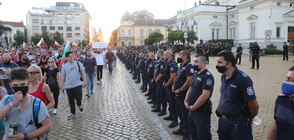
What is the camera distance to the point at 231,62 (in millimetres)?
3426

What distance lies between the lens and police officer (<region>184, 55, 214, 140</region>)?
152 inches

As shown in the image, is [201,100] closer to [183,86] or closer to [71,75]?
[183,86]

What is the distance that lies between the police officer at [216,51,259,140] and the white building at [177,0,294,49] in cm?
3100

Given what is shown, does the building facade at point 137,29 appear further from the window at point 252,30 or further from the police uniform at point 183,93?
the police uniform at point 183,93

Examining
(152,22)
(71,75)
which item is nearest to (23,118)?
(71,75)

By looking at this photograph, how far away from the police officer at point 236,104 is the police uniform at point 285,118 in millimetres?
715

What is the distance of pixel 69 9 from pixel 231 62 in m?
100

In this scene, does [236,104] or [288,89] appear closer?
[288,89]

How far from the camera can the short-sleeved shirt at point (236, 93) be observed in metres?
3.20

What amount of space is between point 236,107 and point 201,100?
0.65m

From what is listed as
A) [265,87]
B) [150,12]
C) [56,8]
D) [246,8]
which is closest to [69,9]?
[56,8]

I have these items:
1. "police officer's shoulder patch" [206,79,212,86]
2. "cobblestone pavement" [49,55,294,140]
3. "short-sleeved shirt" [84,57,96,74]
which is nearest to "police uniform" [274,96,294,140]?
"police officer's shoulder patch" [206,79,212,86]

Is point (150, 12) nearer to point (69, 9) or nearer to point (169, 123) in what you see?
point (69, 9)

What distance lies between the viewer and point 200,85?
3.98m
